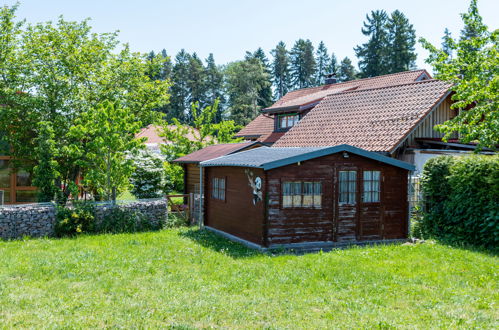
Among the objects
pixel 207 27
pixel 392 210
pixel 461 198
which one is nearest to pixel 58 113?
pixel 207 27

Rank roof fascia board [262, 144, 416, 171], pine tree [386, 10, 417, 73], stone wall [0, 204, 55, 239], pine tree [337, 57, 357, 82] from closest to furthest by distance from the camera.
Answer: roof fascia board [262, 144, 416, 171], stone wall [0, 204, 55, 239], pine tree [386, 10, 417, 73], pine tree [337, 57, 357, 82]

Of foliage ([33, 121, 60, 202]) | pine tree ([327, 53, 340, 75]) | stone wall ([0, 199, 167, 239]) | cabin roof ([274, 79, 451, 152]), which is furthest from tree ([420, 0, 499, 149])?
pine tree ([327, 53, 340, 75])

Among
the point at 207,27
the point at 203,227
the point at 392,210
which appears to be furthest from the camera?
the point at 207,27

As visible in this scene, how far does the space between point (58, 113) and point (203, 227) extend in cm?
822

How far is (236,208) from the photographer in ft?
44.8

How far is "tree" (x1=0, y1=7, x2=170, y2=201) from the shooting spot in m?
18.0

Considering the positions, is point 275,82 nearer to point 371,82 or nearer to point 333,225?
point 371,82

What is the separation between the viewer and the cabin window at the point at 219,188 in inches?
579

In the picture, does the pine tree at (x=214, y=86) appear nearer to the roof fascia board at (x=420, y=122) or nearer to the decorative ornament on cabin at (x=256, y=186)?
the roof fascia board at (x=420, y=122)

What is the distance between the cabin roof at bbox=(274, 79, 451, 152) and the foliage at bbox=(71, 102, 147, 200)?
8.26m

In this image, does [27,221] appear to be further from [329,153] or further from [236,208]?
[329,153]

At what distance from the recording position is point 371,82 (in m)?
29.8

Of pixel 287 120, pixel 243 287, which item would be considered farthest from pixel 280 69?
pixel 243 287

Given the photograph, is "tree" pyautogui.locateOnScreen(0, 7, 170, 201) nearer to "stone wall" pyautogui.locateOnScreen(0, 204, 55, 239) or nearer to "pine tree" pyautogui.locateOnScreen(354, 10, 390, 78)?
"stone wall" pyautogui.locateOnScreen(0, 204, 55, 239)
